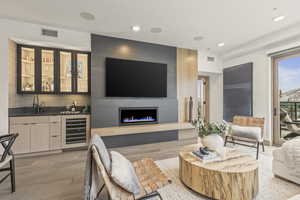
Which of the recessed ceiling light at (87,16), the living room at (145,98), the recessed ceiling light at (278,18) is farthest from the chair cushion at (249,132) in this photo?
the recessed ceiling light at (87,16)

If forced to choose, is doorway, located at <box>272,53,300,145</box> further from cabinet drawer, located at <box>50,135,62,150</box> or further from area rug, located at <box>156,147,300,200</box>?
cabinet drawer, located at <box>50,135,62,150</box>

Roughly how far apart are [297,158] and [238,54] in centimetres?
377

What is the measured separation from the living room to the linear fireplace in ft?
0.10

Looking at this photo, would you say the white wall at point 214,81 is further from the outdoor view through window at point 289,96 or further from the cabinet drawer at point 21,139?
the cabinet drawer at point 21,139

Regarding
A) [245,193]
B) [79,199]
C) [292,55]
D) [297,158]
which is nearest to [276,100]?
[292,55]

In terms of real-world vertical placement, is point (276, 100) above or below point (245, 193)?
above

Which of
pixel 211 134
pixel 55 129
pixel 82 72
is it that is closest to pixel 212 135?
pixel 211 134

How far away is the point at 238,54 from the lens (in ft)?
15.1

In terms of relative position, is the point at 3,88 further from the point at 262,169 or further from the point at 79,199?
the point at 262,169

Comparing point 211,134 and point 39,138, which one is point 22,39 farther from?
point 211,134

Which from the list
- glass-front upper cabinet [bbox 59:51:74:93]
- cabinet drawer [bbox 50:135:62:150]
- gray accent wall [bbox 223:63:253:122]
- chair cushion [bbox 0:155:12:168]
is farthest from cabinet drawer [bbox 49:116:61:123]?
gray accent wall [bbox 223:63:253:122]

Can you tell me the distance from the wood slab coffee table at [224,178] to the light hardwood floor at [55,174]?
1296mm

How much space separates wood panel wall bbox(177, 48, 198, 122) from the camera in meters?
4.55

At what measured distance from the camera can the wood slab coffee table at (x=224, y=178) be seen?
157cm
